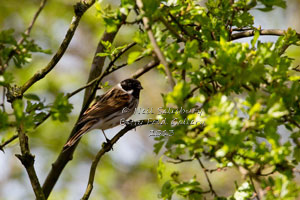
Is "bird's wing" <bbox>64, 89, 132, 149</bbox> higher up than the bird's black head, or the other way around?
the bird's black head

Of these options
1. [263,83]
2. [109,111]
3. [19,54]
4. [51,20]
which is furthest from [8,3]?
[263,83]

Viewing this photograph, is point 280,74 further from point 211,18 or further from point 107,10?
point 107,10

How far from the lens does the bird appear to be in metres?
6.80

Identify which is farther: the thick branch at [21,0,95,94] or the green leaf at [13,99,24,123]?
the thick branch at [21,0,95,94]

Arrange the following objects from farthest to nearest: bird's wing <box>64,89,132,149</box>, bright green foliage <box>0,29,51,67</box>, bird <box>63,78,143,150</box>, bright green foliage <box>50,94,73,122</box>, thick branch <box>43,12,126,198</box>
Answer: bird <box>63,78,143,150</box>
bird's wing <box>64,89,132,149</box>
thick branch <box>43,12,126,198</box>
bright green foliage <box>0,29,51,67</box>
bright green foliage <box>50,94,73,122</box>

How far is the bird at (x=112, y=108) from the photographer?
268 inches

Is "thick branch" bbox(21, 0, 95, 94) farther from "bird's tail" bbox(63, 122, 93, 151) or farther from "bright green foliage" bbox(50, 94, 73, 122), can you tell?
"bright green foliage" bbox(50, 94, 73, 122)

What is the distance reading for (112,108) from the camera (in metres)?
7.44

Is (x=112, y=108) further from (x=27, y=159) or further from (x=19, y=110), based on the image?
(x=19, y=110)

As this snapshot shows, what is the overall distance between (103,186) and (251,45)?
29.8 ft

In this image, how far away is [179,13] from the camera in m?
3.80

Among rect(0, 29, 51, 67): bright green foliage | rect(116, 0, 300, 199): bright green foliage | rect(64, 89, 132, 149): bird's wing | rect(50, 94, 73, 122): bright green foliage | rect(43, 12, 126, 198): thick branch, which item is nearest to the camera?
rect(116, 0, 300, 199): bright green foliage

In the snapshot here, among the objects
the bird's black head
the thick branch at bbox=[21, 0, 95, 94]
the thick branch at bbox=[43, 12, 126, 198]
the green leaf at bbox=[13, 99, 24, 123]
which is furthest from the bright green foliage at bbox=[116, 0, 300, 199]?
the bird's black head

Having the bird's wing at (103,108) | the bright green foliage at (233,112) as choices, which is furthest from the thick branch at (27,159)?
the bird's wing at (103,108)
